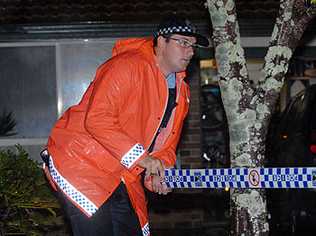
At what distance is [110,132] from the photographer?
4.06 m

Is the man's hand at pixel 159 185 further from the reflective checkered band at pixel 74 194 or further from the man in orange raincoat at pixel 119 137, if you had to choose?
the reflective checkered band at pixel 74 194

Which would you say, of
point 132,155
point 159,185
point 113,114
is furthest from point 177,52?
point 159,185

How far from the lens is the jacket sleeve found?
4.06 metres

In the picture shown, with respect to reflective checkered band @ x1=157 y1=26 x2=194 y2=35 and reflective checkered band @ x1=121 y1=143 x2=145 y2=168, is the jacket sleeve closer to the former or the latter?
reflective checkered band @ x1=121 y1=143 x2=145 y2=168

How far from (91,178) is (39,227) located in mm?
2259

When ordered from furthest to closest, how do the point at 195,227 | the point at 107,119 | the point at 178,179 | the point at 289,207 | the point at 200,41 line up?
the point at 195,227 → the point at 289,207 → the point at 178,179 → the point at 200,41 → the point at 107,119

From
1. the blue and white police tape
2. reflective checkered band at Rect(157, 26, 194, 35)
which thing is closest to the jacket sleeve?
reflective checkered band at Rect(157, 26, 194, 35)

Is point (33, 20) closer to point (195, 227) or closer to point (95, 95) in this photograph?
point (195, 227)

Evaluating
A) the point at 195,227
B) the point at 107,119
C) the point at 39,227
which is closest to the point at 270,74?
the point at 107,119

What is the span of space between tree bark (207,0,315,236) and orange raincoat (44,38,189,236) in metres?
0.74

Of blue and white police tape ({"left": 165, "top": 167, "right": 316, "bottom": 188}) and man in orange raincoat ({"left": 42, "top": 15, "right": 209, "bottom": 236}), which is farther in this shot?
blue and white police tape ({"left": 165, "top": 167, "right": 316, "bottom": 188})

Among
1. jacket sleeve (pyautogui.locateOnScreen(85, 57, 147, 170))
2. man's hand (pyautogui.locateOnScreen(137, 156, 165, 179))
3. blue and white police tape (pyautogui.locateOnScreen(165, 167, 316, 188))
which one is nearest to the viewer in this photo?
jacket sleeve (pyautogui.locateOnScreen(85, 57, 147, 170))

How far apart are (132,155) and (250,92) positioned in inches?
47.5

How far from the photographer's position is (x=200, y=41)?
4453mm
